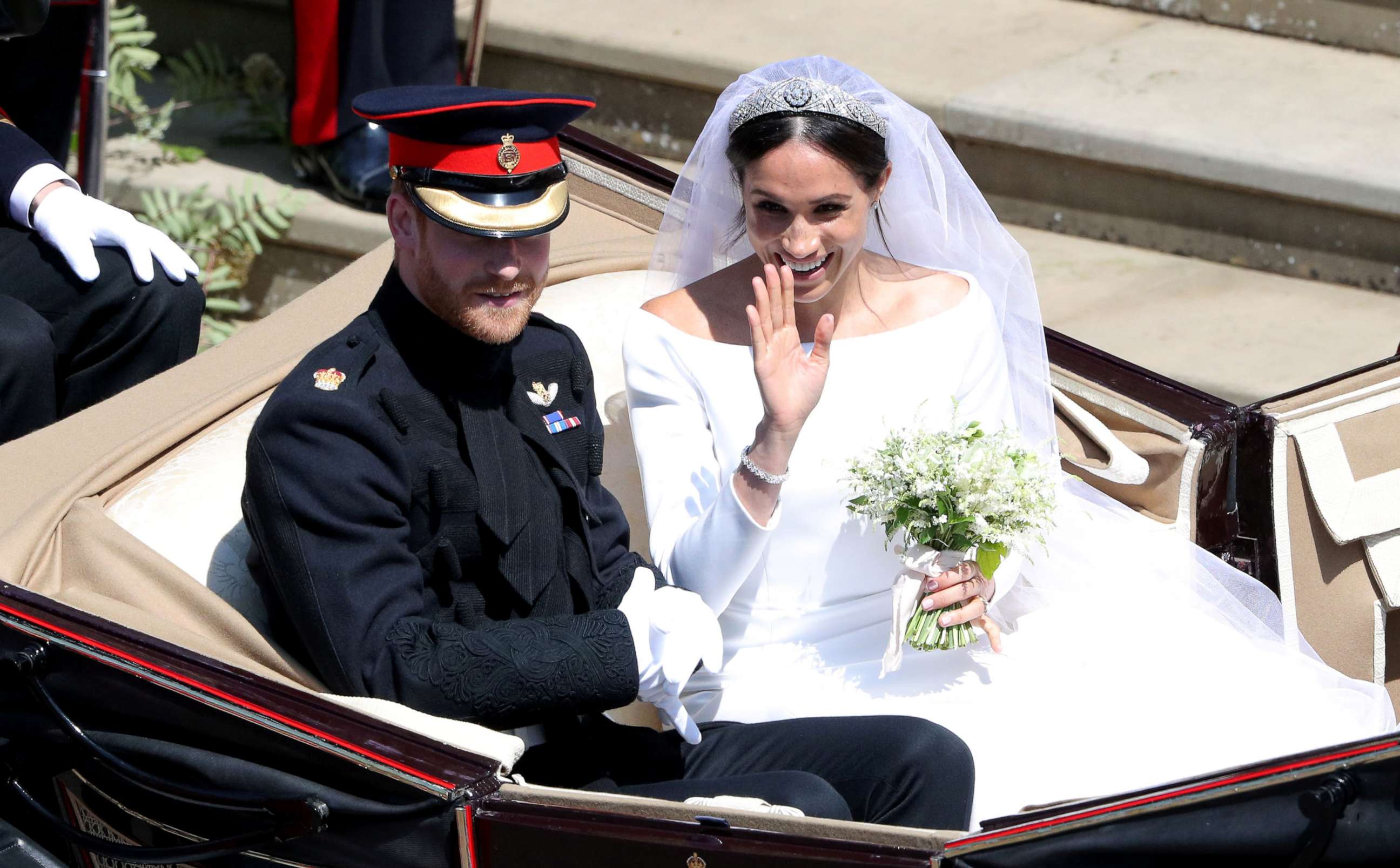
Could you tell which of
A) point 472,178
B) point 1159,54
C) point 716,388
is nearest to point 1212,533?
point 716,388

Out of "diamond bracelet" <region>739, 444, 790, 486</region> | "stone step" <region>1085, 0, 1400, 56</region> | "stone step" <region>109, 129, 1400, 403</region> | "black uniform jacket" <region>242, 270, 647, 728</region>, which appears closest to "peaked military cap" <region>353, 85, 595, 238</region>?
"black uniform jacket" <region>242, 270, 647, 728</region>

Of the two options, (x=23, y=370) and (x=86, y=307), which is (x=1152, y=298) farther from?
(x=23, y=370)

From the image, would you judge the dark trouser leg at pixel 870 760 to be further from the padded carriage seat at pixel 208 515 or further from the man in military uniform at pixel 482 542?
the padded carriage seat at pixel 208 515

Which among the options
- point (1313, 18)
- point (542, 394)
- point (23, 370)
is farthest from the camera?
point (1313, 18)

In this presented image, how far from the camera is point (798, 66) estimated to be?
7.44ft

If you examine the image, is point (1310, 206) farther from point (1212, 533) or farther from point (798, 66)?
point (798, 66)

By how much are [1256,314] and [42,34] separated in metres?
2.91

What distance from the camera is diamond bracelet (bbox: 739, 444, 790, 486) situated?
2062mm

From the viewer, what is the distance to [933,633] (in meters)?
2.11

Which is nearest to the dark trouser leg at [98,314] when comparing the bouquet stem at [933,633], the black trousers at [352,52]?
the bouquet stem at [933,633]

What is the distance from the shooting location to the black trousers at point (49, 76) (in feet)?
9.88

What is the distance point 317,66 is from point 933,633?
2745mm

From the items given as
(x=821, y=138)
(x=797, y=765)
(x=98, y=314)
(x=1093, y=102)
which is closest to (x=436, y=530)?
(x=797, y=765)

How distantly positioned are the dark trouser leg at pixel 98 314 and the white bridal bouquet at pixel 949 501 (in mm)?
1260
